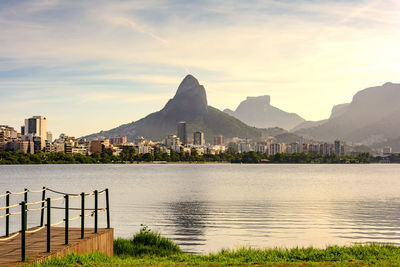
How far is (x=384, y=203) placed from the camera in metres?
61.8

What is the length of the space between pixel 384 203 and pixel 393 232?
2694 cm

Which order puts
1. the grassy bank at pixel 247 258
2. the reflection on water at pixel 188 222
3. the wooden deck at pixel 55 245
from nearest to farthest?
the wooden deck at pixel 55 245 → the grassy bank at pixel 247 258 → the reflection on water at pixel 188 222

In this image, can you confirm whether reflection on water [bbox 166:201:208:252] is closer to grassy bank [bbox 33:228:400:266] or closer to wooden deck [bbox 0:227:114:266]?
grassy bank [bbox 33:228:400:266]

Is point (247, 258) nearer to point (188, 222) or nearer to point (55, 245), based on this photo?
point (55, 245)

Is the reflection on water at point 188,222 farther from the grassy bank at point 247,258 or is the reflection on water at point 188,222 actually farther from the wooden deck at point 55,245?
the wooden deck at point 55,245

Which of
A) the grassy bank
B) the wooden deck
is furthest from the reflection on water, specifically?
the wooden deck

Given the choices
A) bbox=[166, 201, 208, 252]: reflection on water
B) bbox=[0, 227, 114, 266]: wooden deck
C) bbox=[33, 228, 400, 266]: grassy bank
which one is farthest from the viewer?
bbox=[166, 201, 208, 252]: reflection on water

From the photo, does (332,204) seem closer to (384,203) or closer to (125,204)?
(384,203)

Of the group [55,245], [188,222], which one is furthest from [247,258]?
[188,222]

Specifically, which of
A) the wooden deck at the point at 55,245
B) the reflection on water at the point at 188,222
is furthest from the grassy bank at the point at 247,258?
the reflection on water at the point at 188,222

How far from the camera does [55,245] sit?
18.3 meters

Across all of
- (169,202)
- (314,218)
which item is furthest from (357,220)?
(169,202)

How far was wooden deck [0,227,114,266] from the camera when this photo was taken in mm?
16141

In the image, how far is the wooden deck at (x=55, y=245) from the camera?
16.1 metres
